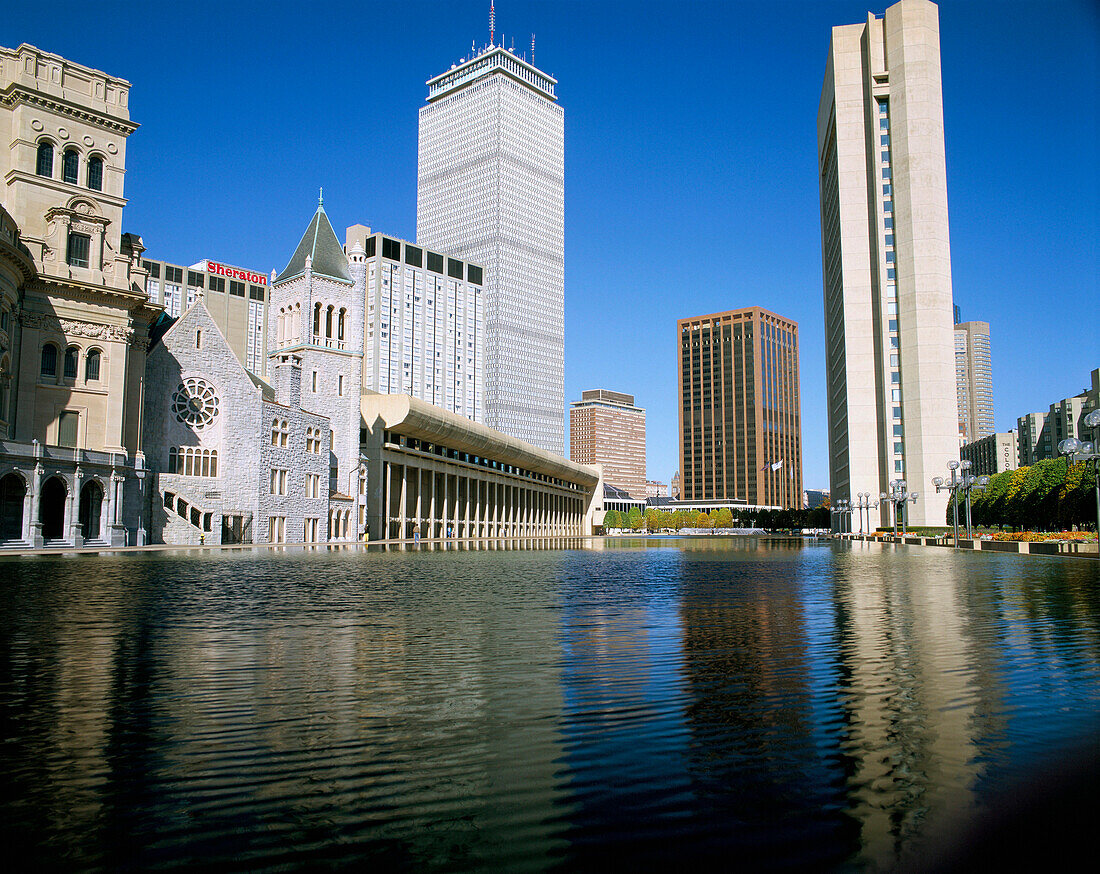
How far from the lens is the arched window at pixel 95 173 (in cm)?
5616

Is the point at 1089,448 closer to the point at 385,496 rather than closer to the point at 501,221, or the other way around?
the point at 385,496

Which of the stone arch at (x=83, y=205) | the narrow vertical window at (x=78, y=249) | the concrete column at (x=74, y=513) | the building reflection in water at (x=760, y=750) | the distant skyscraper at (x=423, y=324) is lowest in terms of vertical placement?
the building reflection in water at (x=760, y=750)

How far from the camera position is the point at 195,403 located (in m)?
58.9

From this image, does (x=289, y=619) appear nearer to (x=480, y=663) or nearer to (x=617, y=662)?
(x=480, y=663)

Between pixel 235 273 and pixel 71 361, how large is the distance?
120859 mm

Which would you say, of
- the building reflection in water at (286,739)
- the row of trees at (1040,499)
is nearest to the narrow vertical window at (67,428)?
the building reflection in water at (286,739)

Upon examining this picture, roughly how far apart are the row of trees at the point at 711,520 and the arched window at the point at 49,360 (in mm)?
126735

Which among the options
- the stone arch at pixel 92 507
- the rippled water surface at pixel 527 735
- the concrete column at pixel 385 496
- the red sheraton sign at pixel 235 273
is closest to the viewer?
the rippled water surface at pixel 527 735

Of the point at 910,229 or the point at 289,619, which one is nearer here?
the point at 289,619

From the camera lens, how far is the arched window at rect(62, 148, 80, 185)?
55.2 metres

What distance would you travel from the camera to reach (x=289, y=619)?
14.1m

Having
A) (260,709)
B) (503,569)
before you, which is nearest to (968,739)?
(260,709)

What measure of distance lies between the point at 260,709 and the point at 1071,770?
6480 millimetres

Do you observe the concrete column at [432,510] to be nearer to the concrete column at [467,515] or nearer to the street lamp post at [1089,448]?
the concrete column at [467,515]
